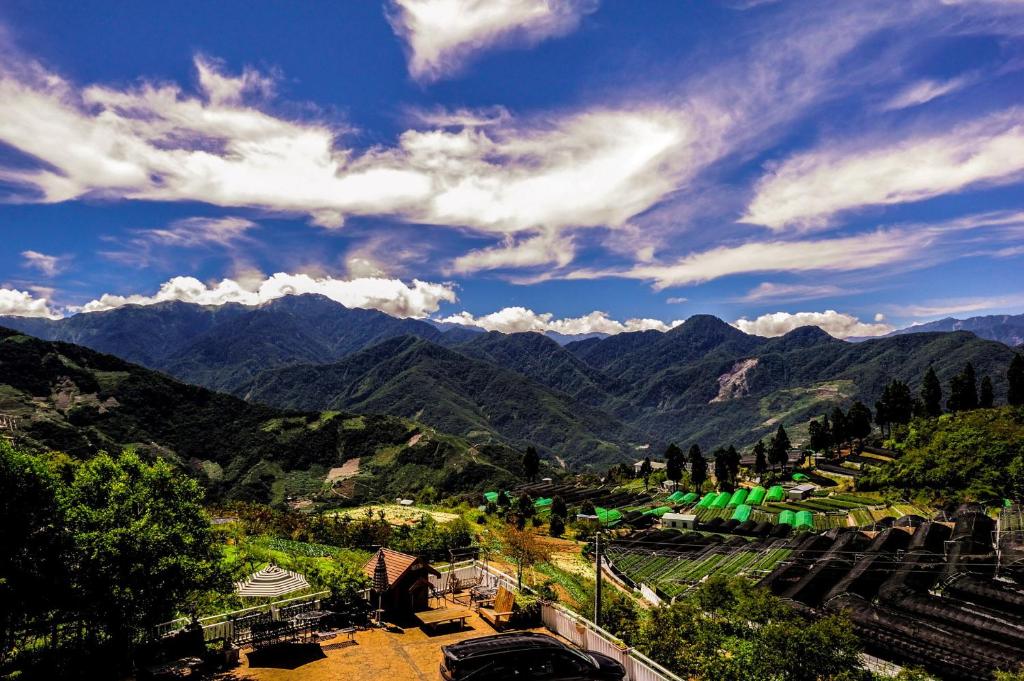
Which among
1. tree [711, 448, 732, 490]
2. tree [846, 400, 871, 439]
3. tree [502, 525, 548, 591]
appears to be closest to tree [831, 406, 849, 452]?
tree [846, 400, 871, 439]

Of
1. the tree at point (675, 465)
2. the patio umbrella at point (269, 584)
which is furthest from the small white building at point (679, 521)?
the patio umbrella at point (269, 584)

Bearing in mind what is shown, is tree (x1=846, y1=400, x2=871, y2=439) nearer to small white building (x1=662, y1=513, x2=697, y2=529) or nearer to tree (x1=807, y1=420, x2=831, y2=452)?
tree (x1=807, y1=420, x2=831, y2=452)

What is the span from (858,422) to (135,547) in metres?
137

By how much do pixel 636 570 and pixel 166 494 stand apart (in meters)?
58.9

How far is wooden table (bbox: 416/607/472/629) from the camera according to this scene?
66.9 feet

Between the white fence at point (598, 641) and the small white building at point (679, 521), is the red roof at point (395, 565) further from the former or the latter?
the small white building at point (679, 521)

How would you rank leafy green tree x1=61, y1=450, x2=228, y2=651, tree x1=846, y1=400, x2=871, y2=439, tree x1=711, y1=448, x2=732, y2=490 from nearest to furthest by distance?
leafy green tree x1=61, y1=450, x2=228, y2=651, tree x1=846, y1=400, x2=871, y2=439, tree x1=711, y1=448, x2=732, y2=490

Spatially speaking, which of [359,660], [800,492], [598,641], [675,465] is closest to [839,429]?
[800,492]

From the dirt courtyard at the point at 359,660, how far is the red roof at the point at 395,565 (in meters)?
2.12

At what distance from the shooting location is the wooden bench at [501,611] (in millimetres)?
20987

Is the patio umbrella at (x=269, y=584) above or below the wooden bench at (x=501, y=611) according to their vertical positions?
above

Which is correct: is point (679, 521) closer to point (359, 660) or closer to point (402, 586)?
point (402, 586)

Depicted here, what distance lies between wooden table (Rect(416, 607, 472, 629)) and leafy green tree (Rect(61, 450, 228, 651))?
7427mm

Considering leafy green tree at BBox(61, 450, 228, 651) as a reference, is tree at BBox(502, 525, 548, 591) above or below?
below
